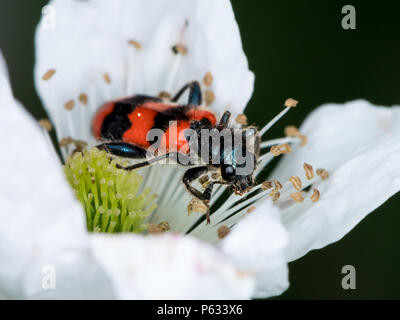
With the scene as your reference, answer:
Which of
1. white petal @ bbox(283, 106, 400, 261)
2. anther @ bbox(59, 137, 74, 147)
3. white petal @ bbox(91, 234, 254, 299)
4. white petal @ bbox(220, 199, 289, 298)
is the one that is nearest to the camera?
white petal @ bbox(91, 234, 254, 299)

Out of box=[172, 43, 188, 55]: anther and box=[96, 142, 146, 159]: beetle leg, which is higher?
box=[172, 43, 188, 55]: anther

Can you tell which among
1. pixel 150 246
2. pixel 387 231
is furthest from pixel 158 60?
pixel 150 246

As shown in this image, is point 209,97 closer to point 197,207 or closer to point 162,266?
point 197,207

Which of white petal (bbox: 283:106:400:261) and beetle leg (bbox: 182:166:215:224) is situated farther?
beetle leg (bbox: 182:166:215:224)

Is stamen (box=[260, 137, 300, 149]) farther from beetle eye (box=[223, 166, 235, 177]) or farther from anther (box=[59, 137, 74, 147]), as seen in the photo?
anther (box=[59, 137, 74, 147])

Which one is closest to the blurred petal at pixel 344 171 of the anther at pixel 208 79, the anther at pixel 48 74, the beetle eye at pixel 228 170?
the beetle eye at pixel 228 170

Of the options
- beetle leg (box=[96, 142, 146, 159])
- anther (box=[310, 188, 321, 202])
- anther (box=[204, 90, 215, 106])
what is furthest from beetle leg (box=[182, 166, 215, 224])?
anther (box=[204, 90, 215, 106])

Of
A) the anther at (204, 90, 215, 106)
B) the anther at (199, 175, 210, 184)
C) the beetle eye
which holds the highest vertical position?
the anther at (204, 90, 215, 106)

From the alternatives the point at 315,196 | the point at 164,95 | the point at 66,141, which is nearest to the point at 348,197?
A: the point at 315,196
